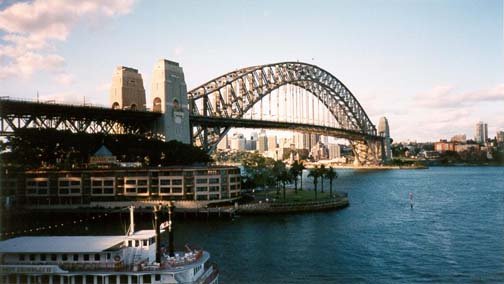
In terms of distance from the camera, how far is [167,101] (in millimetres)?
86750

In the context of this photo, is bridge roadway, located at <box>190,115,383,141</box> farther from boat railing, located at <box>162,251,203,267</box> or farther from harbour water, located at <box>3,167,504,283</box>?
boat railing, located at <box>162,251,203,267</box>

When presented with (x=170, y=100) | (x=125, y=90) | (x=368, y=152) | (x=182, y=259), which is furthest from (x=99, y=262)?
(x=368, y=152)

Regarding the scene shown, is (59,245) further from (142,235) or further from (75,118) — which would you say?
(75,118)

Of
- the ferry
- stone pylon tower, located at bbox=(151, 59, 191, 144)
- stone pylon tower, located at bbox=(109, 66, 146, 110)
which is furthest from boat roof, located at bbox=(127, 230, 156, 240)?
stone pylon tower, located at bbox=(109, 66, 146, 110)

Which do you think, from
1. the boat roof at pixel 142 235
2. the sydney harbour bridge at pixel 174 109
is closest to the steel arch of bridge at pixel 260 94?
the sydney harbour bridge at pixel 174 109

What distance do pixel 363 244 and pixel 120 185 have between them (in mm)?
34706

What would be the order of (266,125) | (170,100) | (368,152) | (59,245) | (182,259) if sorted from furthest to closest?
(368,152) < (266,125) < (170,100) < (59,245) < (182,259)

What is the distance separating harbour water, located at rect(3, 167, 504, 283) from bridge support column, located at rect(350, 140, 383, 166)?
118m

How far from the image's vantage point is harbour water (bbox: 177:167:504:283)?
34.2m

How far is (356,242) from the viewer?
4475cm

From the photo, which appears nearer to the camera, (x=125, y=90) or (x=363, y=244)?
(x=363, y=244)

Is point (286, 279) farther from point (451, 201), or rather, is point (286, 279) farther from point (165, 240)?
point (451, 201)

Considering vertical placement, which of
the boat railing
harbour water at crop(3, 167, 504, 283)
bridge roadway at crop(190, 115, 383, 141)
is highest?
bridge roadway at crop(190, 115, 383, 141)

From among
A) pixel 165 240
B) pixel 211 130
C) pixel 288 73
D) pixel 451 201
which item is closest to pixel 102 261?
pixel 165 240
